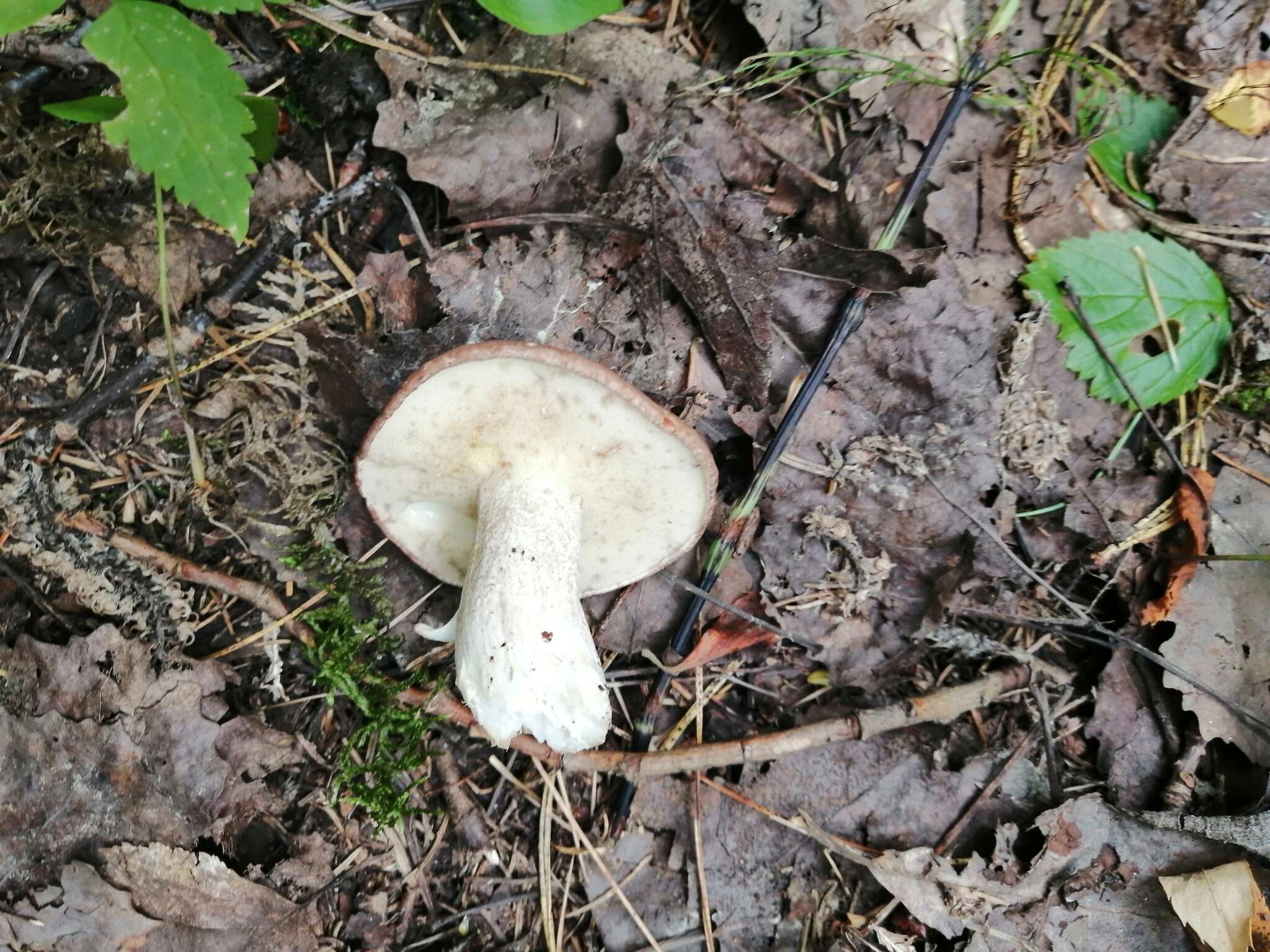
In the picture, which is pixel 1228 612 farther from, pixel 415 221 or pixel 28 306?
pixel 28 306

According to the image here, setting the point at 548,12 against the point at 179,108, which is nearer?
the point at 179,108

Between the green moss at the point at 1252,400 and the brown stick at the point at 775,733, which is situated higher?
the green moss at the point at 1252,400

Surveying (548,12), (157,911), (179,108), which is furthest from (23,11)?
(157,911)

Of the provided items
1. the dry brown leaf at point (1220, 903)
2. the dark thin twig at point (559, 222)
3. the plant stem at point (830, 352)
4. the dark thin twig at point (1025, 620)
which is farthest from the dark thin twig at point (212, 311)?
the dry brown leaf at point (1220, 903)

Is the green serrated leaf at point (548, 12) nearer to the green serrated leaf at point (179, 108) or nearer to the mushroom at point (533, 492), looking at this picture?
the green serrated leaf at point (179, 108)

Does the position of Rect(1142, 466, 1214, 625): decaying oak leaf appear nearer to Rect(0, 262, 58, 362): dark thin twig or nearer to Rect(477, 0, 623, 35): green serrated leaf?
Rect(477, 0, 623, 35): green serrated leaf

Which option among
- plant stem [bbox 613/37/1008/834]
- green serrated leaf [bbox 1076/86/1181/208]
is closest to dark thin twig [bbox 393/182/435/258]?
plant stem [bbox 613/37/1008/834]
